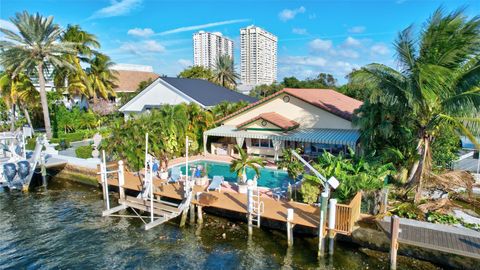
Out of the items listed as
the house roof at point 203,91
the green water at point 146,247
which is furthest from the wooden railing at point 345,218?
the house roof at point 203,91

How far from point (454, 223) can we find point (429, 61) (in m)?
7.44

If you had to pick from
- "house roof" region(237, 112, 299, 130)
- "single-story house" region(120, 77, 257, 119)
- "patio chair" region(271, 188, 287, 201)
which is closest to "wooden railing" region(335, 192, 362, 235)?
"patio chair" region(271, 188, 287, 201)

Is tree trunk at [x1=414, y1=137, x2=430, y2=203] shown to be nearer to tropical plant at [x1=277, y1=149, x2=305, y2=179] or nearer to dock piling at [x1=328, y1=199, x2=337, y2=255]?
dock piling at [x1=328, y1=199, x2=337, y2=255]

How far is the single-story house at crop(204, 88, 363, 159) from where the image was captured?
76.9ft

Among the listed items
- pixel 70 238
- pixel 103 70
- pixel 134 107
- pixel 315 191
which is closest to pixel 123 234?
pixel 70 238

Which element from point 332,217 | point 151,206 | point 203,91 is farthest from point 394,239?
point 203,91

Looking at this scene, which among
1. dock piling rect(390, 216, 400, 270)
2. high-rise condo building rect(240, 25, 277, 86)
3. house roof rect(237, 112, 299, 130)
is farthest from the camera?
high-rise condo building rect(240, 25, 277, 86)

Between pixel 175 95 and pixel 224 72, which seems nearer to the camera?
pixel 175 95

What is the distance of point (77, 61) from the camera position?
3866 cm

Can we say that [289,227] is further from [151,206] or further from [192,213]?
[151,206]

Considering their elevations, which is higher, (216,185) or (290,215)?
(216,185)

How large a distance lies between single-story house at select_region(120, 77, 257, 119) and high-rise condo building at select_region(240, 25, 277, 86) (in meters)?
89.5

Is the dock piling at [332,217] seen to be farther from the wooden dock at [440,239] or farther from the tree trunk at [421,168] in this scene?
the tree trunk at [421,168]

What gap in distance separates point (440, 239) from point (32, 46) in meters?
36.4
